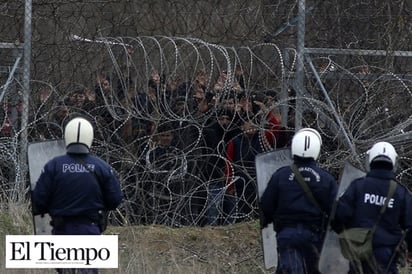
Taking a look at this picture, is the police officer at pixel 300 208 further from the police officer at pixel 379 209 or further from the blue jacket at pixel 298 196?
the police officer at pixel 379 209

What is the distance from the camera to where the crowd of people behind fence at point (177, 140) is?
11.8 meters

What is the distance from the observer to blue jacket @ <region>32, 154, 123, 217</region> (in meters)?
8.95

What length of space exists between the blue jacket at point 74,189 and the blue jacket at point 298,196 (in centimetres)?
124

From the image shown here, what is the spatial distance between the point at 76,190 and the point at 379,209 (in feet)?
7.69

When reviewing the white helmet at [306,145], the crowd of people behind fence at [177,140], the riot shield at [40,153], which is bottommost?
the white helmet at [306,145]


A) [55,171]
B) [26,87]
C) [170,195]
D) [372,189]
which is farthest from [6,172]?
[372,189]

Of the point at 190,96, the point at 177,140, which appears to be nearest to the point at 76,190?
the point at 190,96

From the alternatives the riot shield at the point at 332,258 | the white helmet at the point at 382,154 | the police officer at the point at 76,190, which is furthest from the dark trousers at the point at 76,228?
the white helmet at the point at 382,154

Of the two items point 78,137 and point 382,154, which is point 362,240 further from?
point 78,137

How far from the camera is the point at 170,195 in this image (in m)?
11.9

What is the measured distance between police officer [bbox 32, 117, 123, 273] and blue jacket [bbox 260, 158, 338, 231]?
1236mm

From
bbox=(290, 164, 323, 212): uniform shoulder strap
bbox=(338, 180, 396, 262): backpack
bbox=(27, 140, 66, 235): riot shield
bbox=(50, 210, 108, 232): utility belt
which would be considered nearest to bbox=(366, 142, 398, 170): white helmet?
bbox=(338, 180, 396, 262): backpack

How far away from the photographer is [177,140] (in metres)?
12.0

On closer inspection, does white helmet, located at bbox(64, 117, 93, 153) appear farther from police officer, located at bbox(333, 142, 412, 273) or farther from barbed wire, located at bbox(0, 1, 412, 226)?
barbed wire, located at bbox(0, 1, 412, 226)
